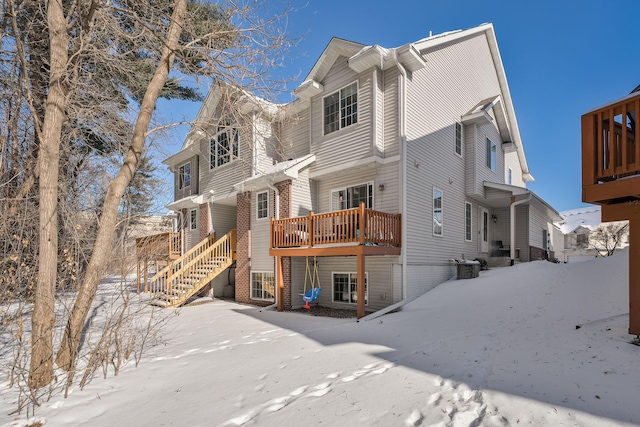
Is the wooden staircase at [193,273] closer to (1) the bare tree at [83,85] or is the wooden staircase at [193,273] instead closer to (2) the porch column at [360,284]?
(1) the bare tree at [83,85]

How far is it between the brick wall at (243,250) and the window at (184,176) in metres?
6.52

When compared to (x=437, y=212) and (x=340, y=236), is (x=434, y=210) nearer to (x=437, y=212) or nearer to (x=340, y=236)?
(x=437, y=212)

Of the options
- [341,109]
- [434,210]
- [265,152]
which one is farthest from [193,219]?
[434,210]

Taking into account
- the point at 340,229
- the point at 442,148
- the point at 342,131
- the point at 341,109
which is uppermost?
the point at 341,109

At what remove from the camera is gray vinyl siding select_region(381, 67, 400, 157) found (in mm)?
10891

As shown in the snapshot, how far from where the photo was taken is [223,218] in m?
16.9

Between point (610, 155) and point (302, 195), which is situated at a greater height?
point (302, 195)

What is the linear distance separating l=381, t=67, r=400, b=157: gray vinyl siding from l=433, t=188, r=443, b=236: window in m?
2.49

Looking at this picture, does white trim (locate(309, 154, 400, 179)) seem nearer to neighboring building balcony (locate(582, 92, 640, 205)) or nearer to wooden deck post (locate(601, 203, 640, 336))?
neighboring building balcony (locate(582, 92, 640, 205))

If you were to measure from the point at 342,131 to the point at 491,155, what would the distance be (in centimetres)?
851

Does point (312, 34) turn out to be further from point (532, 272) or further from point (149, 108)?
point (532, 272)

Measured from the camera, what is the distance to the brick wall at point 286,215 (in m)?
12.0

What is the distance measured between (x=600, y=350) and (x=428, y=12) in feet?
44.4

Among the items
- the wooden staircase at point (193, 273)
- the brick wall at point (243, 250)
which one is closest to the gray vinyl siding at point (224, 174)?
the brick wall at point (243, 250)
